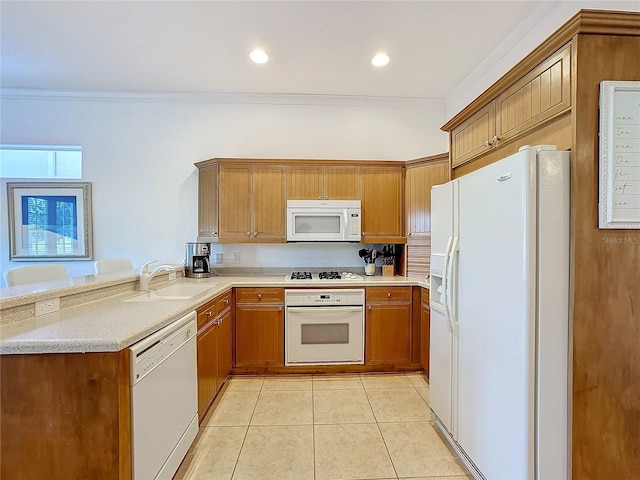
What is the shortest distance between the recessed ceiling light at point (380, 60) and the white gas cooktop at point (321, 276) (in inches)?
83.7

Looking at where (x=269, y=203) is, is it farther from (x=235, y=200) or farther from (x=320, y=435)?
(x=320, y=435)

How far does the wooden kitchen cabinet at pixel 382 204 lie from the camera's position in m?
3.18

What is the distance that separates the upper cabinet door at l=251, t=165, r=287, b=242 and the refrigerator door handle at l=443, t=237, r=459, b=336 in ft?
6.01

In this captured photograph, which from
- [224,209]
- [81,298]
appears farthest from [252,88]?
[81,298]

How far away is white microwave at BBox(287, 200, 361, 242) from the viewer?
3086mm

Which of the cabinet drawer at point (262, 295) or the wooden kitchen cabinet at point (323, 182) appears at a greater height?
the wooden kitchen cabinet at point (323, 182)

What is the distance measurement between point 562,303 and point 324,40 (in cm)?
252

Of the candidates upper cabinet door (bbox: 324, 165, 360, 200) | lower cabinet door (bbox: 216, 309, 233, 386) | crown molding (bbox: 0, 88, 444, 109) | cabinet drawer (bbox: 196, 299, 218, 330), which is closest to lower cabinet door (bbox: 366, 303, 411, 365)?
upper cabinet door (bbox: 324, 165, 360, 200)

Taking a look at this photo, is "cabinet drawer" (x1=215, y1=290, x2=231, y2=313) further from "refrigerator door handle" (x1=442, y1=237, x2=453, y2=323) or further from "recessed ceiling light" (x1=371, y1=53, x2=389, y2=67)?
"recessed ceiling light" (x1=371, y1=53, x2=389, y2=67)

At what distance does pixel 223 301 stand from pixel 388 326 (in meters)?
1.60

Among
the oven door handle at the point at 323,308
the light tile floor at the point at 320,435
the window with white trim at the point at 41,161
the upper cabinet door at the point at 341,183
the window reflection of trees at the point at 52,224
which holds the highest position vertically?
the window with white trim at the point at 41,161

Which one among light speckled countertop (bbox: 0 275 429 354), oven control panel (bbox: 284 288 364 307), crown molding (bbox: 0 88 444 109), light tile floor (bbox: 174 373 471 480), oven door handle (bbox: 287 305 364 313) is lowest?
light tile floor (bbox: 174 373 471 480)

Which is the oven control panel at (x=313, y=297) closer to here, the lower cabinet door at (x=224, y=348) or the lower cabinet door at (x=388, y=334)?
the lower cabinet door at (x=388, y=334)

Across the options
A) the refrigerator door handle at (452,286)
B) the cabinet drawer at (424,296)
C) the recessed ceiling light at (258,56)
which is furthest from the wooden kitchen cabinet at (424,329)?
the recessed ceiling light at (258,56)
